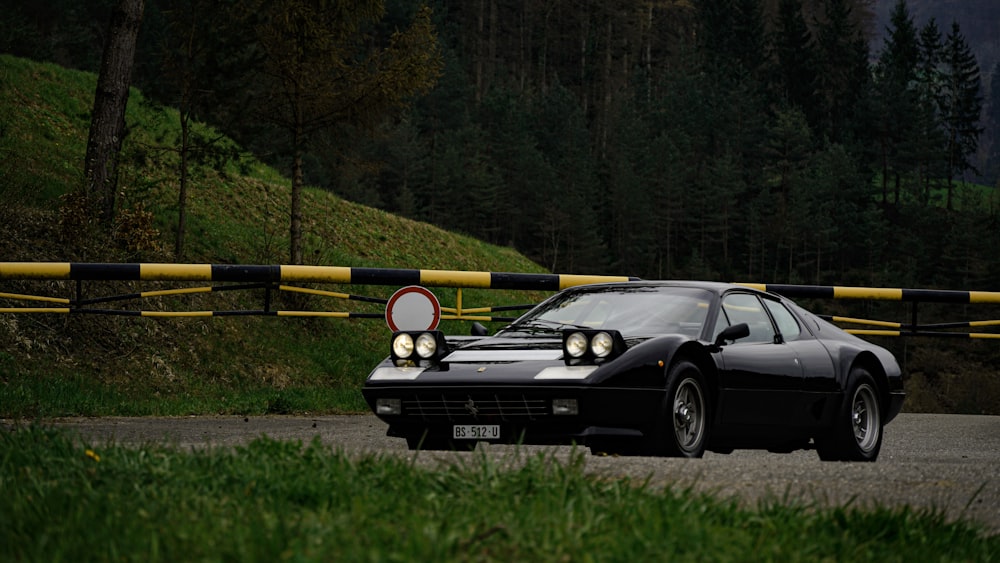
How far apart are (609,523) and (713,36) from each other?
11623cm

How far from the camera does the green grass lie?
4008 mm

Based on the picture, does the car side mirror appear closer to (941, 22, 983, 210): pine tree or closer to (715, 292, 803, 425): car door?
(715, 292, 803, 425): car door

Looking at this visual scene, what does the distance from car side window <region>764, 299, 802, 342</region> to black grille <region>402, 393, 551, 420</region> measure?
2.45 metres

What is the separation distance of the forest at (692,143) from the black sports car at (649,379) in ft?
199

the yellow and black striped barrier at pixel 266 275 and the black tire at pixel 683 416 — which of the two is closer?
the black tire at pixel 683 416

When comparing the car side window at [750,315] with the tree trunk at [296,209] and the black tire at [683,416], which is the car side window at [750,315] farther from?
the tree trunk at [296,209]

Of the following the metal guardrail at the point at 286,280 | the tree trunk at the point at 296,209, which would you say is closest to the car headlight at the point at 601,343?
the metal guardrail at the point at 286,280

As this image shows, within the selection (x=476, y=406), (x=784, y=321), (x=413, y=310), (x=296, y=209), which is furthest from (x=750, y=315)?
(x=296, y=209)

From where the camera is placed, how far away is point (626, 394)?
7.52 metres

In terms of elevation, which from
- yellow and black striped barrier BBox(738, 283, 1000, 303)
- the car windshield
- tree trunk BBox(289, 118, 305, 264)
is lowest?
the car windshield

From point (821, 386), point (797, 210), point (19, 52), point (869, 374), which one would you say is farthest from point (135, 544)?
point (797, 210)

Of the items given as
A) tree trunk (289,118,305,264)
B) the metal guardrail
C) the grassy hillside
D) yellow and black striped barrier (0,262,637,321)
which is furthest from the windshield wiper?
tree trunk (289,118,305,264)

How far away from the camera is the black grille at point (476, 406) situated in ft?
24.9

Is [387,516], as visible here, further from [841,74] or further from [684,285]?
[841,74]
